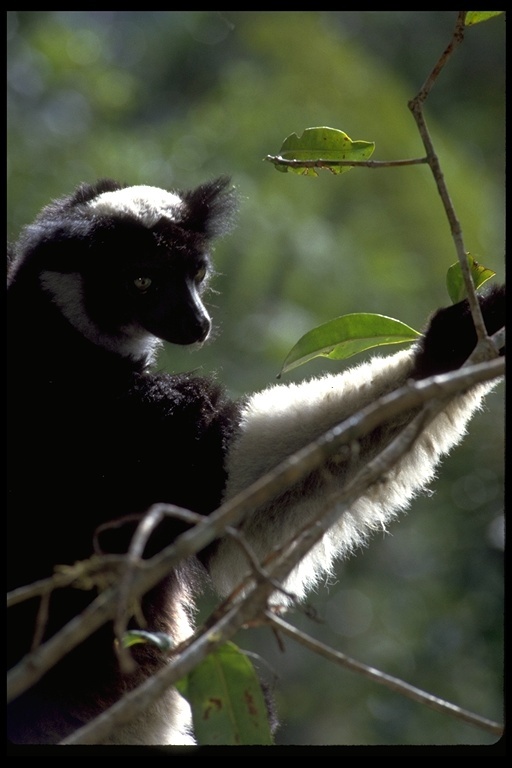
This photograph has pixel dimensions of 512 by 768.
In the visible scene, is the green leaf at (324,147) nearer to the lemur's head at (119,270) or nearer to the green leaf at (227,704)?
the lemur's head at (119,270)

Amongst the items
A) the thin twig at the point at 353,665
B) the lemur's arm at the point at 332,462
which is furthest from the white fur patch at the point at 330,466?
the thin twig at the point at 353,665

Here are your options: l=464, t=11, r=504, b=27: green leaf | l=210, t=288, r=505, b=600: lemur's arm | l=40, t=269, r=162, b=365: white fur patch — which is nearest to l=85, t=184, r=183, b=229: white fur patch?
l=40, t=269, r=162, b=365: white fur patch

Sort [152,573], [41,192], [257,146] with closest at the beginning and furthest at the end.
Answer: [152,573], [41,192], [257,146]

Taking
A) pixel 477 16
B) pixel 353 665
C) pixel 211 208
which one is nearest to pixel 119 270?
pixel 211 208

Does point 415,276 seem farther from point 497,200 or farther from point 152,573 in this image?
point 152,573

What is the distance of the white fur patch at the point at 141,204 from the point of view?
3.55m

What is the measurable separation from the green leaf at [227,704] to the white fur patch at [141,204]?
1.85 m

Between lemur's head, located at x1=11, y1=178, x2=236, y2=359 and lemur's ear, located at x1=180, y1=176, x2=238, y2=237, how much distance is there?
0.62 feet

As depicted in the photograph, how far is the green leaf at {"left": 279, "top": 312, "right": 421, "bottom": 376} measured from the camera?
8.95 feet

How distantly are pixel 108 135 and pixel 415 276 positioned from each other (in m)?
2.82

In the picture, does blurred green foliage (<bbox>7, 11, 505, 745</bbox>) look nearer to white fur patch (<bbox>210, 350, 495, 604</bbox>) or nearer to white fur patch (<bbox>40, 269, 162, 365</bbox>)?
white fur patch (<bbox>40, 269, 162, 365</bbox>)

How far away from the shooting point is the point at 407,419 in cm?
307

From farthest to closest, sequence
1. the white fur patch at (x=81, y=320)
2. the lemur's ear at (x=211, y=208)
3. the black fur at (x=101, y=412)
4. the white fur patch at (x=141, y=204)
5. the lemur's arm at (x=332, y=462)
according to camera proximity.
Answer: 1. the lemur's ear at (x=211, y=208)
2. the white fur patch at (x=141, y=204)
3. the white fur patch at (x=81, y=320)
4. the lemur's arm at (x=332, y=462)
5. the black fur at (x=101, y=412)
